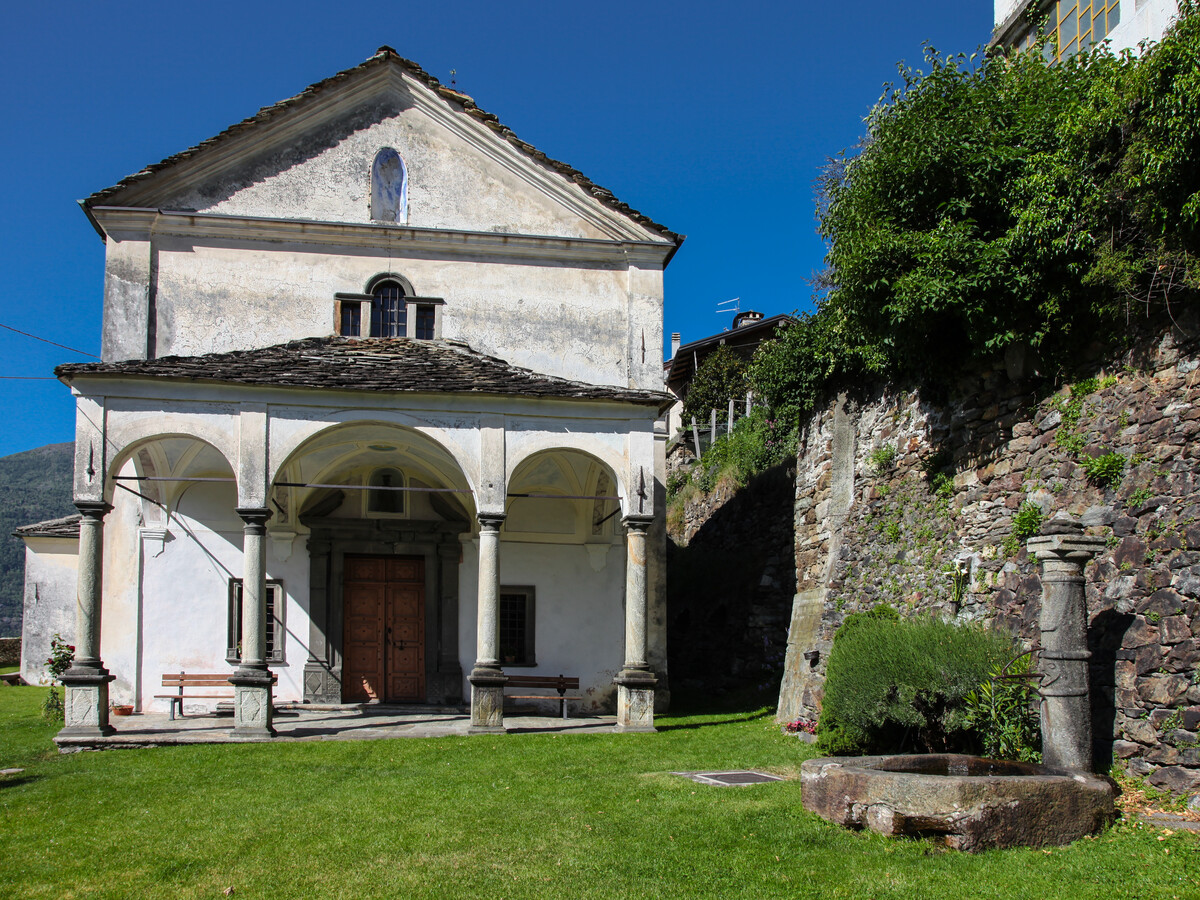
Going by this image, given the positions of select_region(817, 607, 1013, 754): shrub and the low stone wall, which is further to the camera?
the low stone wall

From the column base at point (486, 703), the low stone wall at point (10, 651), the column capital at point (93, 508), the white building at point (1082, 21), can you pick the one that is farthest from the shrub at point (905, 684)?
the low stone wall at point (10, 651)

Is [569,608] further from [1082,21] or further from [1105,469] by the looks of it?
[1082,21]

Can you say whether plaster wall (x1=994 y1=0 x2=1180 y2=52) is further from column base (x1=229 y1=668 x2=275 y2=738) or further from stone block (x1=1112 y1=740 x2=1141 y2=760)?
column base (x1=229 y1=668 x2=275 y2=738)

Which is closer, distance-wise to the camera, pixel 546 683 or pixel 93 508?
pixel 93 508

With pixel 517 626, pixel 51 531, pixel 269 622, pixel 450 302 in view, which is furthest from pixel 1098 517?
pixel 51 531

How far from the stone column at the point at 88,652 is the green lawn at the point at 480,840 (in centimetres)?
110

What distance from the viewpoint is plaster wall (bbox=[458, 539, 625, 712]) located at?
635 inches

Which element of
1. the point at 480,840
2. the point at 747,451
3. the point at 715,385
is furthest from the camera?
the point at 715,385

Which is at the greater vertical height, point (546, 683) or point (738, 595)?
point (738, 595)

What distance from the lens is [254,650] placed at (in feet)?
40.5

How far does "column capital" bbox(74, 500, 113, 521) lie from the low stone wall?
21907 mm

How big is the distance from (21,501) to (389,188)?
82.1m

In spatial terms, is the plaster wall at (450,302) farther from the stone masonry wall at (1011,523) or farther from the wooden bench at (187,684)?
the wooden bench at (187,684)

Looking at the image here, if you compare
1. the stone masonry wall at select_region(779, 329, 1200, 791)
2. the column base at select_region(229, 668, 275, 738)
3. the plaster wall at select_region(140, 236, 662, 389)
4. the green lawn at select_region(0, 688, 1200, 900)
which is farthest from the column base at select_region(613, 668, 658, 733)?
the plaster wall at select_region(140, 236, 662, 389)
